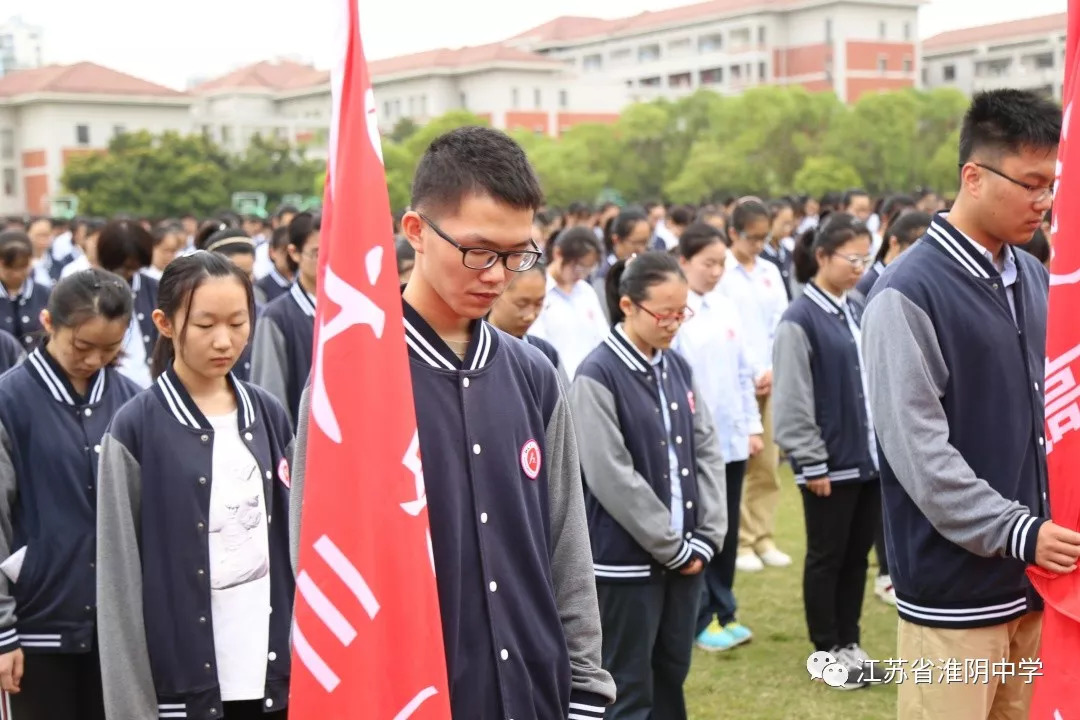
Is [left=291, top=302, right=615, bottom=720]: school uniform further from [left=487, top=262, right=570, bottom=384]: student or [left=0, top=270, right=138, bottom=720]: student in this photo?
[left=487, top=262, right=570, bottom=384]: student

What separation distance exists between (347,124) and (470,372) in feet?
1.71

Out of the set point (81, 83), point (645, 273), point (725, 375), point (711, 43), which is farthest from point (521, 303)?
point (711, 43)

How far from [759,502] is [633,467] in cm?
346

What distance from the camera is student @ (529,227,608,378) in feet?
22.3

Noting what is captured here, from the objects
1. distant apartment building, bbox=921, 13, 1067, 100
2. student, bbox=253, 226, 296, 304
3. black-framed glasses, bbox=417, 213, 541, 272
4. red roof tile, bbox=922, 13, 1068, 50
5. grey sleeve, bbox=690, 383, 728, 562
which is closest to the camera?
black-framed glasses, bbox=417, 213, 541, 272

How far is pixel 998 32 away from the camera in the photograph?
81.1 m

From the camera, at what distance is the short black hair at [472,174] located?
2.36m

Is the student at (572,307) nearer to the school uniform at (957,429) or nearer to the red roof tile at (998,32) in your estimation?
the school uniform at (957,429)

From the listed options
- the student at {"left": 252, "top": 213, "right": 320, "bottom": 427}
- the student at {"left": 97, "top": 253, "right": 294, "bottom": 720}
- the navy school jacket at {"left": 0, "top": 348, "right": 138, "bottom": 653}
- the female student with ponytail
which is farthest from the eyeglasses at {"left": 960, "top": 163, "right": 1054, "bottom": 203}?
the student at {"left": 252, "top": 213, "right": 320, "bottom": 427}

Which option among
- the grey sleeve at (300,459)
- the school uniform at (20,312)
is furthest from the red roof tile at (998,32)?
the grey sleeve at (300,459)

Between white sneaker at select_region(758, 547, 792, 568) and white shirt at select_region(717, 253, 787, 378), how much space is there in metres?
1.10

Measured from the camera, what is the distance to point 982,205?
3377 millimetres

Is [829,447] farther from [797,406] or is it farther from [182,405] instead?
[182,405]

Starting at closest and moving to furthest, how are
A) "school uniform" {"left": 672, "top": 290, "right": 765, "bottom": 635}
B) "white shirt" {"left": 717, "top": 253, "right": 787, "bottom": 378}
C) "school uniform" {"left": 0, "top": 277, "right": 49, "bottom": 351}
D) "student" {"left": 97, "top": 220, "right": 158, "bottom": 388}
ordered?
"school uniform" {"left": 672, "top": 290, "right": 765, "bottom": 635}
"student" {"left": 97, "top": 220, "right": 158, "bottom": 388}
"school uniform" {"left": 0, "top": 277, "right": 49, "bottom": 351}
"white shirt" {"left": 717, "top": 253, "right": 787, "bottom": 378}
